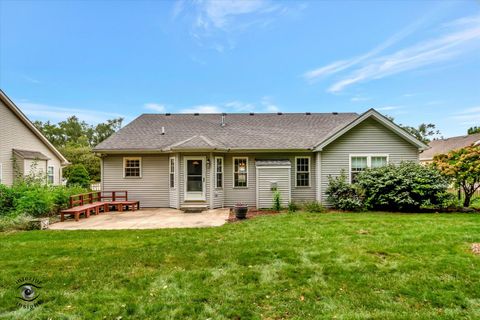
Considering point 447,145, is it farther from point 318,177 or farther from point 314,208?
point 314,208

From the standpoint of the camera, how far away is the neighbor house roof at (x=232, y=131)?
12.2 meters

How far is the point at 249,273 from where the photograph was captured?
4.40 m

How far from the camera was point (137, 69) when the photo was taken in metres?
20.0

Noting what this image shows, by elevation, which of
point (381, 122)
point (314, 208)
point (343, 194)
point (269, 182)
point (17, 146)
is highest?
point (381, 122)

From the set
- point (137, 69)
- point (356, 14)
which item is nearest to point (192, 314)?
point (356, 14)

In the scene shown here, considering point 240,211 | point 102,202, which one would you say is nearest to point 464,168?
point 240,211

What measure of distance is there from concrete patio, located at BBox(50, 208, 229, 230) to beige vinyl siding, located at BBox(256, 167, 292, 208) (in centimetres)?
221

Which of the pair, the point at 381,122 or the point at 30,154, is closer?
the point at 381,122

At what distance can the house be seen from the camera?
1202 cm

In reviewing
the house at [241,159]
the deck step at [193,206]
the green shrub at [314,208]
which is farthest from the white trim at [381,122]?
the deck step at [193,206]

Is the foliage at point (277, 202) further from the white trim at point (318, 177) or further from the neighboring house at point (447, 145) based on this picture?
the neighboring house at point (447, 145)

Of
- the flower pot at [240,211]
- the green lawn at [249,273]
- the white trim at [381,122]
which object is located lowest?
the green lawn at [249,273]
